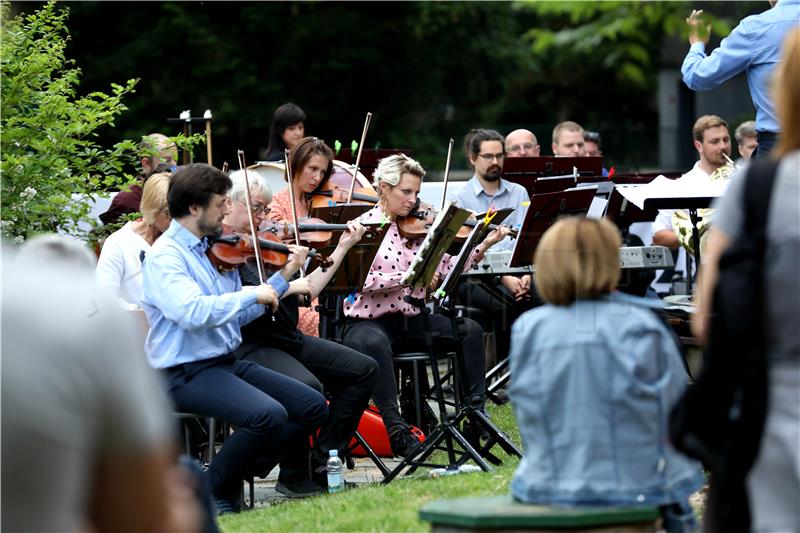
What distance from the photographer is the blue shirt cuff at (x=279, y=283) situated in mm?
6156

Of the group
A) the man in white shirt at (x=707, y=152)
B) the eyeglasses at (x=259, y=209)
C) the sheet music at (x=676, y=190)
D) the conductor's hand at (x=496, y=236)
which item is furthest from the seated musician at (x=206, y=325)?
the man in white shirt at (x=707, y=152)

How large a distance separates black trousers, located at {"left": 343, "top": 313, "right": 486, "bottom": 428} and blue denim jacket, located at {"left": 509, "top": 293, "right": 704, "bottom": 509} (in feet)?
9.63

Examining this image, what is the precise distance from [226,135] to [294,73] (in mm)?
1635

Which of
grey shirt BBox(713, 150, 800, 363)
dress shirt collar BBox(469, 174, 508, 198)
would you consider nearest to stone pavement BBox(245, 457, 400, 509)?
dress shirt collar BBox(469, 174, 508, 198)

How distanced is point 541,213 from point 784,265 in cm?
436

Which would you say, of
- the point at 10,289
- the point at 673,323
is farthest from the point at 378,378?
the point at 10,289

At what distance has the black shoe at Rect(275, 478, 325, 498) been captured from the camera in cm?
678

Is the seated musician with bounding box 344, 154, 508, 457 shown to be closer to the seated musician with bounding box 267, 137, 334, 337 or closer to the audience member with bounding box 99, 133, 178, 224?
the seated musician with bounding box 267, 137, 334, 337

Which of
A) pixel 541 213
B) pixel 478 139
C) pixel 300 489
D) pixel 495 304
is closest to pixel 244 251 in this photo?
pixel 300 489

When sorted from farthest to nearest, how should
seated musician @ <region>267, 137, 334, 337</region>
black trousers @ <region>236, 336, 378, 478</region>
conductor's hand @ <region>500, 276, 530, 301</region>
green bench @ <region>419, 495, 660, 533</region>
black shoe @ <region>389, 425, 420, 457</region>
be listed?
conductor's hand @ <region>500, 276, 530, 301</region>
seated musician @ <region>267, 137, 334, 337</region>
black shoe @ <region>389, 425, 420, 457</region>
black trousers @ <region>236, 336, 378, 478</region>
green bench @ <region>419, 495, 660, 533</region>

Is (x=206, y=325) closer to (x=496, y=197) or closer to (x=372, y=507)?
(x=372, y=507)

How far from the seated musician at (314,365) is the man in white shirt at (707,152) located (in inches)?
134

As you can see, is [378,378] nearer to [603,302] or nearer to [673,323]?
[673,323]

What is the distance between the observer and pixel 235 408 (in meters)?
5.94
